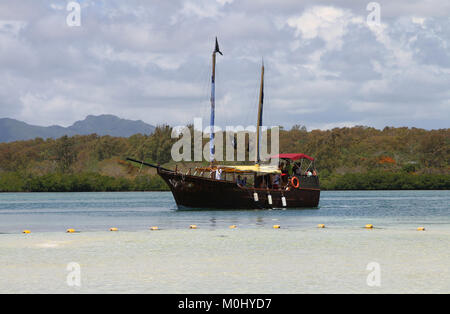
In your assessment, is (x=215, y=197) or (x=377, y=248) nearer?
(x=377, y=248)

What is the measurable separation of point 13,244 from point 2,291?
1120cm

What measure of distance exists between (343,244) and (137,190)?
480 ft

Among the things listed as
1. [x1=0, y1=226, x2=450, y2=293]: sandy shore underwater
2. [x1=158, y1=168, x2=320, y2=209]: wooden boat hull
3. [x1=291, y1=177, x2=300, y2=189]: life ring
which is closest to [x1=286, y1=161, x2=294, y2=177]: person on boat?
[x1=291, y1=177, x2=300, y2=189]: life ring

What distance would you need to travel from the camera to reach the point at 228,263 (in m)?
19.1

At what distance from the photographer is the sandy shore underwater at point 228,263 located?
15.2 m

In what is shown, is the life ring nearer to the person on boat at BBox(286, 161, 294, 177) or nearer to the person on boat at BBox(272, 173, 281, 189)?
the person on boat at BBox(286, 161, 294, 177)

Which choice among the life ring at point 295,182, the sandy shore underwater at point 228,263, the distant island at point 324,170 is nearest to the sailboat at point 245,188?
the life ring at point 295,182

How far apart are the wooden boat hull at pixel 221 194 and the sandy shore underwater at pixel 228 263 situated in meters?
26.8

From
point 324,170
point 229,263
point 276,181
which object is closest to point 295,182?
point 276,181
